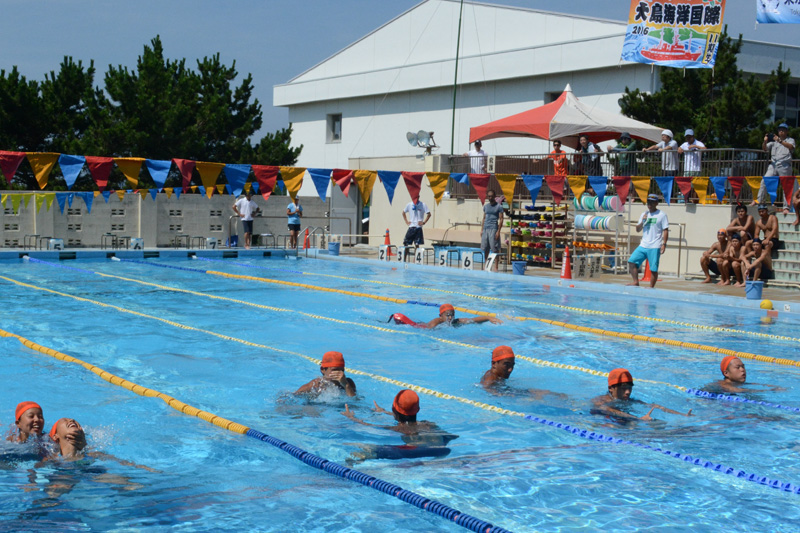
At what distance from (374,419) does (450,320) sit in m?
4.46

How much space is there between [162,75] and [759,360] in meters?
28.2

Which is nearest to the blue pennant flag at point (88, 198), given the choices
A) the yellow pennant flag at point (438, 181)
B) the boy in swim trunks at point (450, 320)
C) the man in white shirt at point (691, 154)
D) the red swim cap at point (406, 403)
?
the yellow pennant flag at point (438, 181)

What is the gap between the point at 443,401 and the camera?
8.30 metres

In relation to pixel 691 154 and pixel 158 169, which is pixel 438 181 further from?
pixel 158 169

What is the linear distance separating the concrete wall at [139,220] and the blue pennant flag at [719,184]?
1415 centimetres

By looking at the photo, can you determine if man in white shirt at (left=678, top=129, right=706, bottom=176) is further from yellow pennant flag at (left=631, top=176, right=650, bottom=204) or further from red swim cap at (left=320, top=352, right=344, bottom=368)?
red swim cap at (left=320, top=352, right=344, bottom=368)

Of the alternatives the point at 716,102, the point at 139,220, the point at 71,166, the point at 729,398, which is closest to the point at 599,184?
the point at 716,102

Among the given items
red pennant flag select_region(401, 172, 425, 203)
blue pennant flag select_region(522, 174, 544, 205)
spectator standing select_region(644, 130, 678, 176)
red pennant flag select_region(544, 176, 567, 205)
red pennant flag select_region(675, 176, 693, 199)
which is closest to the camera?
red pennant flag select_region(675, 176, 693, 199)

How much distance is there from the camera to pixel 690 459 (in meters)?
6.49

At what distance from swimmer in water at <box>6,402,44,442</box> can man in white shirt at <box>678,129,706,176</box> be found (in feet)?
51.7

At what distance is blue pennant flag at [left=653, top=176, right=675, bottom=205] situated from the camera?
18.3 meters

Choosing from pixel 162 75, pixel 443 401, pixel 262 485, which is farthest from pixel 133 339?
pixel 162 75

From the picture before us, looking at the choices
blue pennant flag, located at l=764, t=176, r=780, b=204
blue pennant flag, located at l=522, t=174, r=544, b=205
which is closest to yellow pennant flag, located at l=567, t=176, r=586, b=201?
blue pennant flag, located at l=522, t=174, r=544, b=205

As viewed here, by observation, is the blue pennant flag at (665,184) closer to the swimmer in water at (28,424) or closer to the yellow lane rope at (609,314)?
the yellow lane rope at (609,314)
